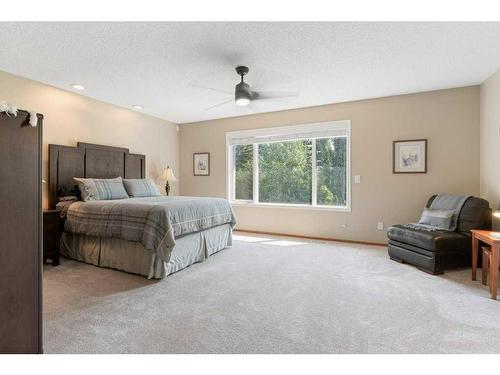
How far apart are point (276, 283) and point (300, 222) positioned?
2.32 metres

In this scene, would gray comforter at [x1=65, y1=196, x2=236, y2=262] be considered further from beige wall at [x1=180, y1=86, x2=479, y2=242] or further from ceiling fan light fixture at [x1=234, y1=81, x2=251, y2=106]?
beige wall at [x1=180, y1=86, x2=479, y2=242]

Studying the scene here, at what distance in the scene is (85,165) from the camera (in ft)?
13.3

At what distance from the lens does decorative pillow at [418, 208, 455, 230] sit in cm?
313

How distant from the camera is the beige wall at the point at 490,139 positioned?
124 inches

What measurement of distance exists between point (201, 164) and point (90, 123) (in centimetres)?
229

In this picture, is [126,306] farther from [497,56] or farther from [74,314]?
[497,56]

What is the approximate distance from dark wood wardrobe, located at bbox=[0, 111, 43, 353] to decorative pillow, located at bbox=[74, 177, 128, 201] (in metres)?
2.39

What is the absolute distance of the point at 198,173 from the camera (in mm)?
5871

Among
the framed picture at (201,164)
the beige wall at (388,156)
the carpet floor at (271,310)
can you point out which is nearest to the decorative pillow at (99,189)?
the carpet floor at (271,310)

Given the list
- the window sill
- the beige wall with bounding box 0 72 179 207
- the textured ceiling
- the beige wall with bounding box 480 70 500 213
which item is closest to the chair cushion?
the beige wall with bounding box 480 70 500 213

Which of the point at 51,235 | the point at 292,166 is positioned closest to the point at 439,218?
the point at 292,166

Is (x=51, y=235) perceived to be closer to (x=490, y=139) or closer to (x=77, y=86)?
(x=77, y=86)

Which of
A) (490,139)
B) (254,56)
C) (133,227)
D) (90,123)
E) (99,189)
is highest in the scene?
(254,56)

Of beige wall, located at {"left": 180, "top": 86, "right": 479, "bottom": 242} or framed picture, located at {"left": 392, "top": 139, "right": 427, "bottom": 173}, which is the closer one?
beige wall, located at {"left": 180, "top": 86, "right": 479, "bottom": 242}
